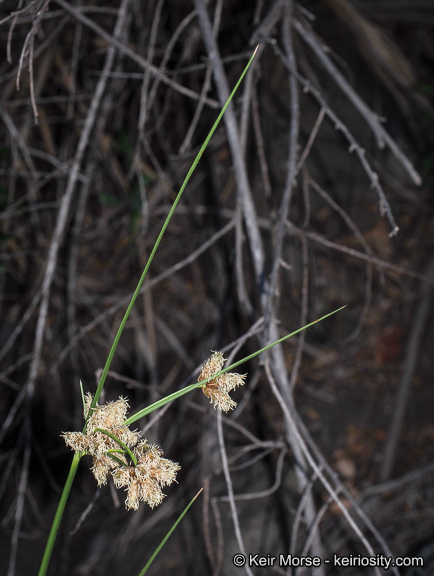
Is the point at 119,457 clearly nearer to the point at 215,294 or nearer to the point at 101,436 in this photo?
the point at 101,436

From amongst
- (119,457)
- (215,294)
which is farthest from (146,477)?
(215,294)

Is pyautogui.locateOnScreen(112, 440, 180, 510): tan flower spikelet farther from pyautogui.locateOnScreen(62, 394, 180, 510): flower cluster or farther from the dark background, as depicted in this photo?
the dark background

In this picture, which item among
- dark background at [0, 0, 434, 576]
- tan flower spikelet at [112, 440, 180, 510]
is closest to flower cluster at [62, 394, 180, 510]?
tan flower spikelet at [112, 440, 180, 510]

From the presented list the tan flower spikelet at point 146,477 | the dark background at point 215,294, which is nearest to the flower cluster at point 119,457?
the tan flower spikelet at point 146,477

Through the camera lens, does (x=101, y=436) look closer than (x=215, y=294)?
Yes

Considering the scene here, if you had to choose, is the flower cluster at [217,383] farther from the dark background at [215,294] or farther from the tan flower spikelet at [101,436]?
the dark background at [215,294]

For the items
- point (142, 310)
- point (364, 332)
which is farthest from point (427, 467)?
point (142, 310)

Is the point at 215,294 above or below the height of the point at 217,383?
below
